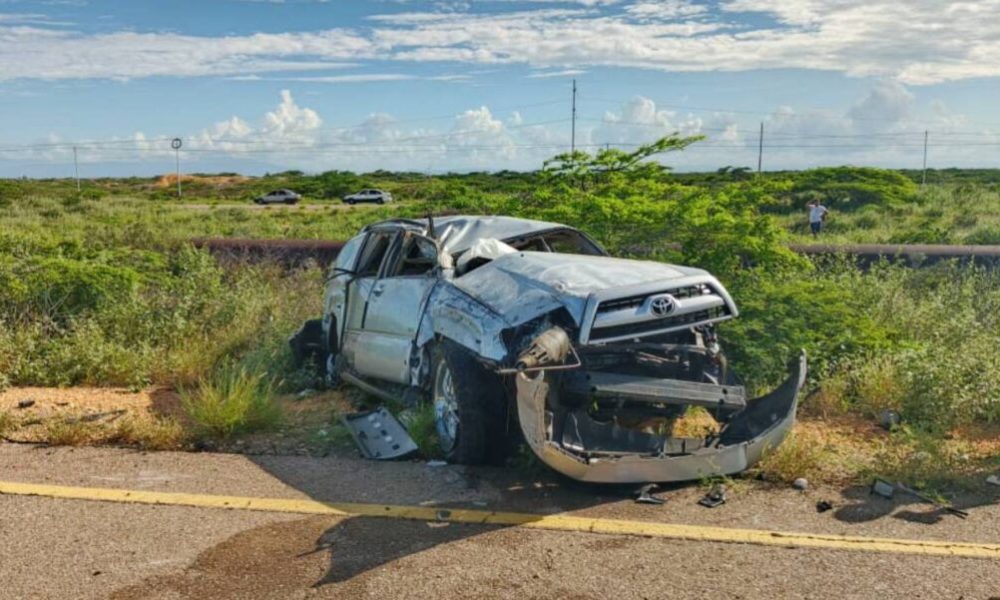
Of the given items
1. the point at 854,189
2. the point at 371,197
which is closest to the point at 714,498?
the point at 854,189

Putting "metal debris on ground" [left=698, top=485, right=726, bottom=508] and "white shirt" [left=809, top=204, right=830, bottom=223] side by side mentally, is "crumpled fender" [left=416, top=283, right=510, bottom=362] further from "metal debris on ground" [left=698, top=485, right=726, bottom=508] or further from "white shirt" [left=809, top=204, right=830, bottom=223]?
"white shirt" [left=809, top=204, right=830, bottom=223]

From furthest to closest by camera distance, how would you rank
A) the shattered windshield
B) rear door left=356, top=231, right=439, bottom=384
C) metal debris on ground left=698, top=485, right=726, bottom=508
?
the shattered windshield, rear door left=356, top=231, right=439, bottom=384, metal debris on ground left=698, top=485, right=726, bottom=508

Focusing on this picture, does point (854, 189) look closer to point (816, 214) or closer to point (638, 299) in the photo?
point (816, 214)

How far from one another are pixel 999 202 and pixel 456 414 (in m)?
36.7

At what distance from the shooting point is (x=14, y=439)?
6.91 m

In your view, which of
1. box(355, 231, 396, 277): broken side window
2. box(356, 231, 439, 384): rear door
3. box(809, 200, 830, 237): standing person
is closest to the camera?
box(356, 231, 439, 384): rear door

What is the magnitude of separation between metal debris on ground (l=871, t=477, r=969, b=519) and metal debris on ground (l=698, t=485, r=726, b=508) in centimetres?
95

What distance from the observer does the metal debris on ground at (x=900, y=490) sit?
538 centimetres

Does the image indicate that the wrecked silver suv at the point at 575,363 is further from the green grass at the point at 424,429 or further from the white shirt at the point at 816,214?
the white shirt at the point at 816,214

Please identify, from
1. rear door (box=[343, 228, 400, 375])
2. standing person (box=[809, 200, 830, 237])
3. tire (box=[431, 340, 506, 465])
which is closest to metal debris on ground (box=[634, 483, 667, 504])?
tire (box=[431, 340, 506, 465])

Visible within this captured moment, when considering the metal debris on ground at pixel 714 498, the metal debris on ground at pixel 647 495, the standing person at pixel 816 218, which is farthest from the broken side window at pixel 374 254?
the standing person at pixel 816 218

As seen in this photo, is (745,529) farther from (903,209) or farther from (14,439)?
(903,209)

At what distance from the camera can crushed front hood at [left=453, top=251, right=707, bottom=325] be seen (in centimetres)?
563

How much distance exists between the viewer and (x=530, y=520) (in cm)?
515
